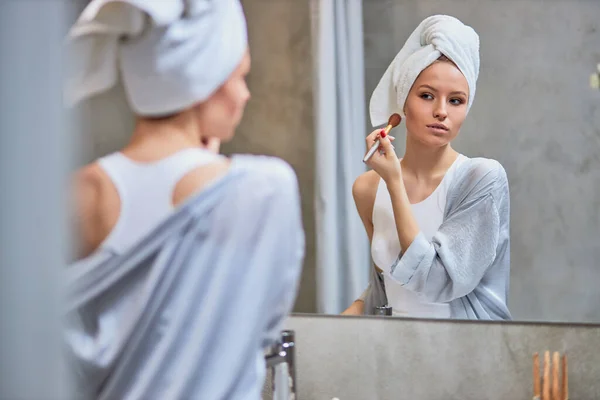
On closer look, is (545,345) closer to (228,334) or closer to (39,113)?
(228,334)

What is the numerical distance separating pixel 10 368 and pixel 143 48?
0.47 meters

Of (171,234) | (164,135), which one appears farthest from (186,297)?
(164,135)

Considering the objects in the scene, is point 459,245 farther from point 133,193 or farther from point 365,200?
point 133,193

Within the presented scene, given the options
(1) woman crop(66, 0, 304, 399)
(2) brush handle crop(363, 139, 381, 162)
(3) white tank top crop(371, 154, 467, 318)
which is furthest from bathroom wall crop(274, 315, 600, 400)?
(1) woman crop(66, 0, 304, 399)

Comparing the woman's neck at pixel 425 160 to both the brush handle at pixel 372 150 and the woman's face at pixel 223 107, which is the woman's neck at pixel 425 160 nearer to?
the brush handle at pixel 372 150

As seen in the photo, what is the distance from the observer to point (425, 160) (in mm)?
1565

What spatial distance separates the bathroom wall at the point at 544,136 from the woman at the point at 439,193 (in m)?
0.02

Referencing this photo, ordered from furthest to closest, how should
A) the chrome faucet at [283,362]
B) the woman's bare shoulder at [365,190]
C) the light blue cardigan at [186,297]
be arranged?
the woman's bare shoulder at [365,190] → the chrome faucet at [283,362] → the light blue cardigan at [186,297]

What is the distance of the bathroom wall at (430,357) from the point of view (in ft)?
4.99

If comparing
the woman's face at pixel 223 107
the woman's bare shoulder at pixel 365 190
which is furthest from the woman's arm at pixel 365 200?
the woman's face at pixel 223 107

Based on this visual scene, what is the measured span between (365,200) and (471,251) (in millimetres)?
229

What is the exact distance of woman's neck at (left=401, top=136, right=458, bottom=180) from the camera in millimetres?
1562

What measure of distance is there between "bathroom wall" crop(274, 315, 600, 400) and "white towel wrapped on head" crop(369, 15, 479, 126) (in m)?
0.41

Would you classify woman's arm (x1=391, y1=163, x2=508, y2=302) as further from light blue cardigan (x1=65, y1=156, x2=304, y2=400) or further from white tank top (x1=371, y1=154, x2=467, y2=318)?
light blue cardigan (x1=65, y1=156, x2=304, y2=400)
